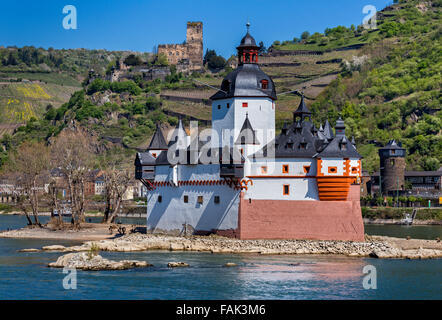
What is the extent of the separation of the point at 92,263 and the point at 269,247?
1536 centimetres

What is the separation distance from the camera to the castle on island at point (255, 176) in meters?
64.3

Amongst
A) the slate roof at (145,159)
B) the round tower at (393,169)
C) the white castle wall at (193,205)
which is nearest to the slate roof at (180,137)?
the white castle wall at (193,205)

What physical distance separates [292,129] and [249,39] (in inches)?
364

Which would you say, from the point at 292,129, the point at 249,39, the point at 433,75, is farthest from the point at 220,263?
the point at 433,75

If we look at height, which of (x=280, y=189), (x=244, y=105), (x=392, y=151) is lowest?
(x=280, y=189)

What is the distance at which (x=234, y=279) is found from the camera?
4906 cm

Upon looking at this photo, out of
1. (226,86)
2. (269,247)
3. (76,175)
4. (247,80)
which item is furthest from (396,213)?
(269,247)

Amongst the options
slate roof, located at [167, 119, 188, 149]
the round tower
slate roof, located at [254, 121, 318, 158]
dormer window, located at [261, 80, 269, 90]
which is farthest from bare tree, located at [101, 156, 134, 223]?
the round tower

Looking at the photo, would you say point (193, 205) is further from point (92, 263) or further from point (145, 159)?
point (92, 263)

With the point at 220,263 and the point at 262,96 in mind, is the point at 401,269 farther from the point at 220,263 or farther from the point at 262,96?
the point at 262,96

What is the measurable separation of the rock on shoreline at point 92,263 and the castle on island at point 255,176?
13419 millimetres

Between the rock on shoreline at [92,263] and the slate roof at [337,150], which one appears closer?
the rock on shoreline at [92,263]

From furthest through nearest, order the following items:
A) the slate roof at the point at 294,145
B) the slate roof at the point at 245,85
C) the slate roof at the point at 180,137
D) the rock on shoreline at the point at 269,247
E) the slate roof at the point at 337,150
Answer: the slate roof at the point at 180,137
the slate roof at the point at 245,85
the slate roof at the point at 294,145
the slate roof at the point at 337,150
the rock on shoreline at the point at 269,247

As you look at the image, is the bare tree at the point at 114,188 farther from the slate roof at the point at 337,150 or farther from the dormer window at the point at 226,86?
the slate roof at the point at 337,150
